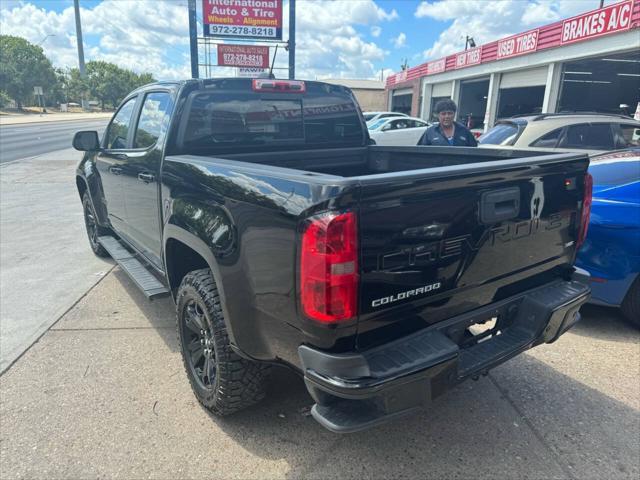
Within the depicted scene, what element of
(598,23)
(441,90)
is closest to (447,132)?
(598,23)

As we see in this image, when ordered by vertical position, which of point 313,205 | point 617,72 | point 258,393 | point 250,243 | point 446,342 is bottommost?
point 258,393

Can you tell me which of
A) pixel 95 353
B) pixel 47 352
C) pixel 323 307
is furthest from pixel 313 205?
pixel 47 352

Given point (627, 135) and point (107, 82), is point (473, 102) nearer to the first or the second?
point (627, 135)

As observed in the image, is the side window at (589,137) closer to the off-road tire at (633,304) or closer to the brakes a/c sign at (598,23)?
the off-road tire at (633,304)

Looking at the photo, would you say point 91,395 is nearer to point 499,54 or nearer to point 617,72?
point 499,54

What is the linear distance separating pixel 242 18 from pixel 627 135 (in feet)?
36.5

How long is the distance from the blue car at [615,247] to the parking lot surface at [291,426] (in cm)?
40

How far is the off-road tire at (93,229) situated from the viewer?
5352 millimetres

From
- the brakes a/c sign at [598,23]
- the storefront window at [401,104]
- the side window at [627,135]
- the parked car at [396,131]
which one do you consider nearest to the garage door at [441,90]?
the storefront window at [401,104]

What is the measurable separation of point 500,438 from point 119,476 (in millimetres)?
2034

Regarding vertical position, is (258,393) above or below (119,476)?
above

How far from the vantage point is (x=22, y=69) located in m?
76.8

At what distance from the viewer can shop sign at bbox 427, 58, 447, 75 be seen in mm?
26078

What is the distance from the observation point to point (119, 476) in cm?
236
